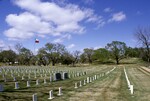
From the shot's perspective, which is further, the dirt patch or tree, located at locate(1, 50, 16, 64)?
tree, located at locate(1, 50, 16, 64)

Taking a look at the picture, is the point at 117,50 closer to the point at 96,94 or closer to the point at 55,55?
the point at 55,55

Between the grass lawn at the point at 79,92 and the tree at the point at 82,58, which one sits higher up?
the tree at the point at 82,58

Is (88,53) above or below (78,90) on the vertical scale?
above

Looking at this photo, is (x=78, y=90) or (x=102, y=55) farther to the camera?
(x=102, y=55)

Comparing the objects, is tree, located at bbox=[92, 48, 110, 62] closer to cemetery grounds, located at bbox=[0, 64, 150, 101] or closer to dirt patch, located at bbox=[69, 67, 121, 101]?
cemetery grounds, located at bbox=[0, 64, 150, 101]

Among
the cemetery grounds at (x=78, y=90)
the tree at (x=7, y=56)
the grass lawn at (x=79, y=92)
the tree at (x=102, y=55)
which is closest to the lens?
the grass lawn at (x=79, y=92)

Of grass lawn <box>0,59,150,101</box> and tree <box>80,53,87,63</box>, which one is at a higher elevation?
tree <box>80,53,87,63</box>

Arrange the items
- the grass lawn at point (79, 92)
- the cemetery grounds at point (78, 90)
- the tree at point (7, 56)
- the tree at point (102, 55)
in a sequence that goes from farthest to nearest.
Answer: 1. the tree at point (102, 55)
2. the tree at point (7, 56)
3. the cemetery grounds at point (78, 90)
4. the grass lawn at point (79, 92)

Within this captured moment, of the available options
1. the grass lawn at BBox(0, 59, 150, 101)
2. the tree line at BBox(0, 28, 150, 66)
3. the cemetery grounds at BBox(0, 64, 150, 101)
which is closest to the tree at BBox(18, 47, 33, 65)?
the tree line at BBox(0, 28, 150, 66)

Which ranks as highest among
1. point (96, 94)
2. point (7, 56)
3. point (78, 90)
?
point (7, 56)

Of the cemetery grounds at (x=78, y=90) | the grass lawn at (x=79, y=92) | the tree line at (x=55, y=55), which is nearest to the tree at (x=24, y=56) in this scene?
the tree line at (x=55, y=55)

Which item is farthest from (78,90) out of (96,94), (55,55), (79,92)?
(55,55)

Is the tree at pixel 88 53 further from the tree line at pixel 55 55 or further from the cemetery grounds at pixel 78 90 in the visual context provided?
the cemetery grounds at pixel 78 90

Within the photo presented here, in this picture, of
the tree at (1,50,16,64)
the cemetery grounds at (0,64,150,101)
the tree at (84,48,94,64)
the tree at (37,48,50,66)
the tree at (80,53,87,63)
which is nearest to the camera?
the cemetery grounds at (0,64,150,101)
